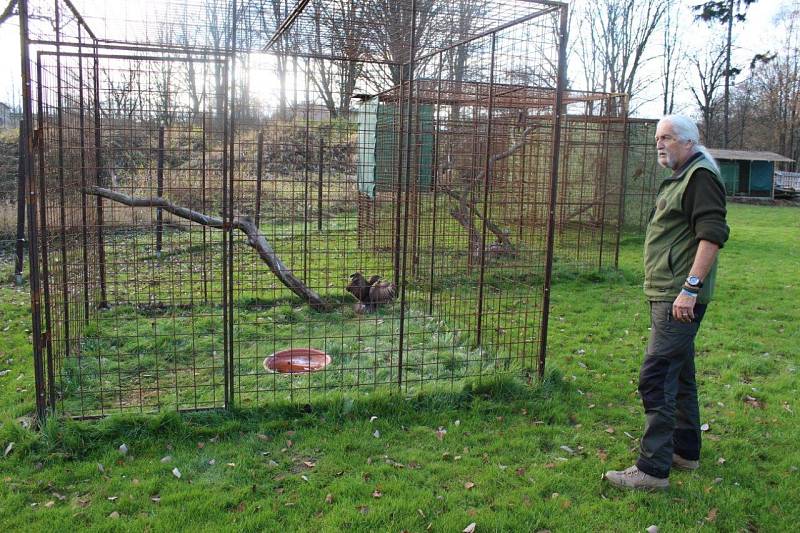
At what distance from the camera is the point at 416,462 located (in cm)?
405

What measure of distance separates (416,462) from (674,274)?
6.53ft

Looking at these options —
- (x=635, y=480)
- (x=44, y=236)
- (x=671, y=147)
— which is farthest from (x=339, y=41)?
(x=635, y=480)

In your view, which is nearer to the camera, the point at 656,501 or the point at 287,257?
the point at 656,501

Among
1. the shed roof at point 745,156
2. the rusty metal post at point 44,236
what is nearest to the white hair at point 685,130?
the rusty metal post at point 44,236

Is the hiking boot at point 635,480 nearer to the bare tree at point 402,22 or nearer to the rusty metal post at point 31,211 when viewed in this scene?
the bare tree at point 402,22

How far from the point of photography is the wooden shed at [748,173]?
29.6 meters

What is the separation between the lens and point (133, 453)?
4.02 m

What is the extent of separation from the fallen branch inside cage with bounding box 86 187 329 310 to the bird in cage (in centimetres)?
42

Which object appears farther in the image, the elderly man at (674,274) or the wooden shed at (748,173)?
the wooden shed at (748,173)

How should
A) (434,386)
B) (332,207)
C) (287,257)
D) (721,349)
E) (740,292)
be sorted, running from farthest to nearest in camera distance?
1. (332,207)
2. (287,257)
3. (740,292)
4. (721,349)
5. (434,386)

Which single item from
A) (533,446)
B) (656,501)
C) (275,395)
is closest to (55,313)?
(275,395)

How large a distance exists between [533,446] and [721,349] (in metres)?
3.39

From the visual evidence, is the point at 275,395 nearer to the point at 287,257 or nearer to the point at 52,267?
the point at 52,267

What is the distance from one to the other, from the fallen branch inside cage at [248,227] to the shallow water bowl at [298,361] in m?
1.13
